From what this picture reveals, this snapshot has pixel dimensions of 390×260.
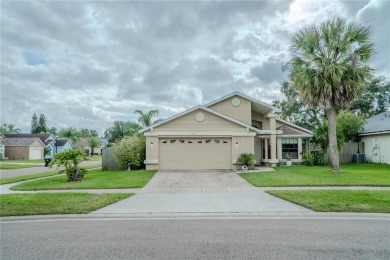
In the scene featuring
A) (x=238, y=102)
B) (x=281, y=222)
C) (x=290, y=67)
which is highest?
(x=290, y=67)

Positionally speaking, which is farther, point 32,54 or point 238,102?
point 238,102

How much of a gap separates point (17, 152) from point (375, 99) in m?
60.4

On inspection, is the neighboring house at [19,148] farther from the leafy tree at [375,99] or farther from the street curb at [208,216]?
the leafy tree at [375,99]

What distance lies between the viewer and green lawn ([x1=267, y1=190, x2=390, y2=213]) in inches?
302

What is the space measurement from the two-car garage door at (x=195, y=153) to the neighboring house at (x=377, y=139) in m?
13.4

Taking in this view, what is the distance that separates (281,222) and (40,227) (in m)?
5.69

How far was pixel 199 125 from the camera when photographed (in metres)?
19.2

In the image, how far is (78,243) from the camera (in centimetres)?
520

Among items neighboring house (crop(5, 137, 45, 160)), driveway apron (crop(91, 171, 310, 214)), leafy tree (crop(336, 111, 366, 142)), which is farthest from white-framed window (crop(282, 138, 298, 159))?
neighboring house (crop(5, 137, 45, 160))

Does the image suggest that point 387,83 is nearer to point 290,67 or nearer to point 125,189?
point 290,67

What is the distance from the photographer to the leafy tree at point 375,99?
124 feet

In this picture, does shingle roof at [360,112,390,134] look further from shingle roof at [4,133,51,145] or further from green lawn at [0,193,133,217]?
shingle roof at [4,133,51,145]

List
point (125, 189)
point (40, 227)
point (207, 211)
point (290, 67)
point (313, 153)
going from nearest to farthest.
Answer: point (40, 227) < point (207, 211) < point (125, 189) < point (290, 67) < point (313, 153)

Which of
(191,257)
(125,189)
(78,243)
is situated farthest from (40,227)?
(125,189)
